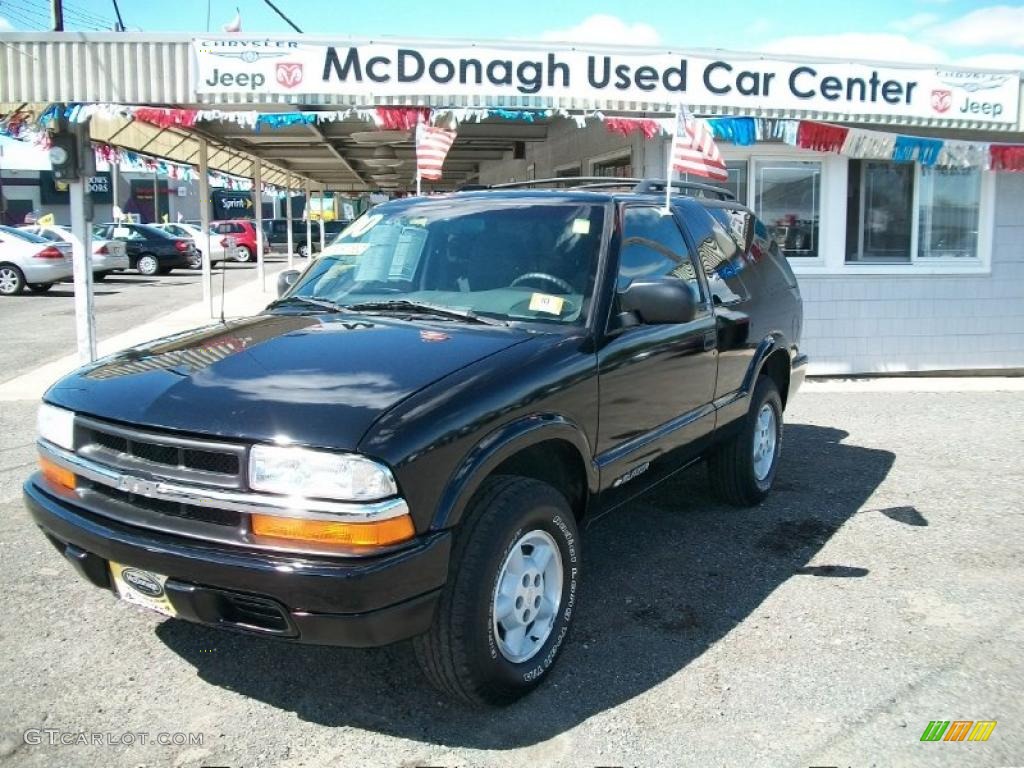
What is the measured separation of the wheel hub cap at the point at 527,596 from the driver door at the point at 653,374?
54cm

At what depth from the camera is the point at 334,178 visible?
24.9 m

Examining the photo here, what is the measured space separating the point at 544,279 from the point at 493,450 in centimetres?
114

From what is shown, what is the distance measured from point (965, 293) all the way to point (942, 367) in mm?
915

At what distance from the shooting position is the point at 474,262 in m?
4.11

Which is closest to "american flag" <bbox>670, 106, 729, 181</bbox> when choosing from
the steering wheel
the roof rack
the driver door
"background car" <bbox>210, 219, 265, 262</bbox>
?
the roof rack

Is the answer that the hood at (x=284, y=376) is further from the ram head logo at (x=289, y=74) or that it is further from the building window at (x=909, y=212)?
the building window at (x=909, y=212)

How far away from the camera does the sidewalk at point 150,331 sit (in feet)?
31.3

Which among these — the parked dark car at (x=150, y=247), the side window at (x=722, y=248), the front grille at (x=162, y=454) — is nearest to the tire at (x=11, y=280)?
the parked dark car at (x=150, y=247)

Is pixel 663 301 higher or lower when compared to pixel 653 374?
higher

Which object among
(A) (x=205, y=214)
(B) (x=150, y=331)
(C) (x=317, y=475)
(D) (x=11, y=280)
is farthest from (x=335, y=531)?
(D) (x=11, y=280)

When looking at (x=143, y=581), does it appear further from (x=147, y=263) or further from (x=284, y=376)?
(x=147, y=263)

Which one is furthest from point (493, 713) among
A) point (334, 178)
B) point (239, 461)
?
point (334, 178)

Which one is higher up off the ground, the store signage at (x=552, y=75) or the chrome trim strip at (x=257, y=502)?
the store signage at (x=552, y=75)

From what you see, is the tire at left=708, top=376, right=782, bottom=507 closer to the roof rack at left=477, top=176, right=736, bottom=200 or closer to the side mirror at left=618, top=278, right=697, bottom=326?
the roof rack at left=477, top=176, right=736, bottom=200
